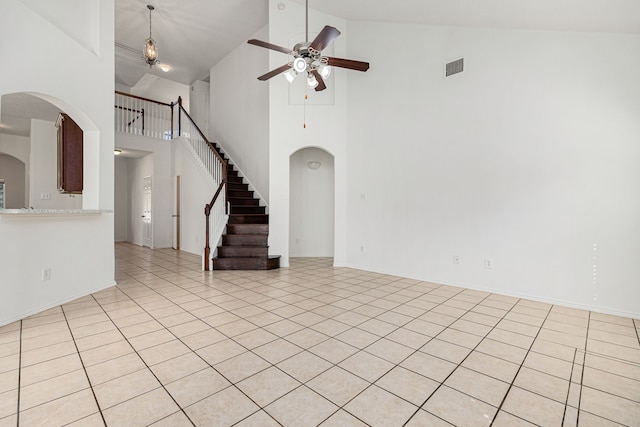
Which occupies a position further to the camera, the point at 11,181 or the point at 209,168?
the point at 11,181

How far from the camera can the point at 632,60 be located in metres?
3.37

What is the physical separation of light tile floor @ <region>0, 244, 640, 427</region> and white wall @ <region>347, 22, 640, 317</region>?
25.9 inches

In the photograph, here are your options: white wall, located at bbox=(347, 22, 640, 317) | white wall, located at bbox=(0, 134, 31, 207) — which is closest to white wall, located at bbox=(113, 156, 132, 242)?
white wall, located at bbox=(0, 134, 31, 207)

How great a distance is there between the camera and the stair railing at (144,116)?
8299mm

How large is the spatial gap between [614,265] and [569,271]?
16.6 inches

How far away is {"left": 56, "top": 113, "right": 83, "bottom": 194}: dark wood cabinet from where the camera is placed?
406 cm

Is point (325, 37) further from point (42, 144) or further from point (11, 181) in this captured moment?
point (11, 181)

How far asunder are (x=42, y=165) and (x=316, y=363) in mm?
7830

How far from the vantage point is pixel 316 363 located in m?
2.29

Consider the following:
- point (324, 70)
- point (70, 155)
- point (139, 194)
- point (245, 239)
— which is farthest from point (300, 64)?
point (139, 194)

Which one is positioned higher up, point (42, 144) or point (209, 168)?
point (42, 144)

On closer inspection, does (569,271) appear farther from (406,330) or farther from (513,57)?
(513,57)

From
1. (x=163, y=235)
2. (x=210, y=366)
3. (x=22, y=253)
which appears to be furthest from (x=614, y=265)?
(x=163, y=235)

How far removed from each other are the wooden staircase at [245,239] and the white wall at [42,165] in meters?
3.79
